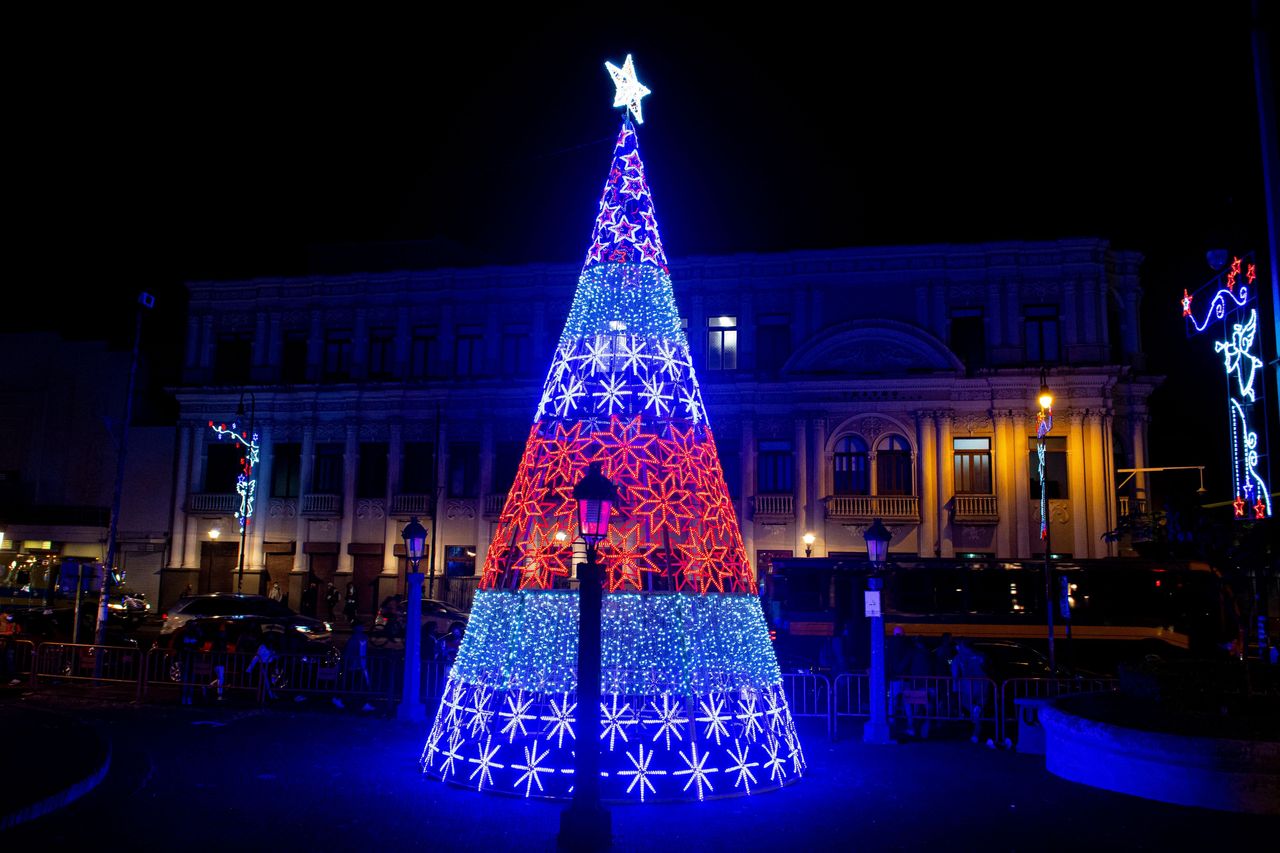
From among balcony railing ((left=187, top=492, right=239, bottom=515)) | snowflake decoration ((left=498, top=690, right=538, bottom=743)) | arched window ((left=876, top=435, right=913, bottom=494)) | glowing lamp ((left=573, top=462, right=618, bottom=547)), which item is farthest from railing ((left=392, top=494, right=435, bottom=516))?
glowing lamp ((left=573, top=462, right=618, bottom=547))

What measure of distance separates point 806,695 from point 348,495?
28137 millimetres

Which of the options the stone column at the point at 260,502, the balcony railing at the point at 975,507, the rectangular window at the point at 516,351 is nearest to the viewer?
the balcony railing at the point at 975,507

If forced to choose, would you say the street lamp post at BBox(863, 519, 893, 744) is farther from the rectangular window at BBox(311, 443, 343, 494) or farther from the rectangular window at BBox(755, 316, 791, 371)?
the rectangular window at BBox(311, 443, 343, 494)

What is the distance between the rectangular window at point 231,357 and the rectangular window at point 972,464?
28990mm

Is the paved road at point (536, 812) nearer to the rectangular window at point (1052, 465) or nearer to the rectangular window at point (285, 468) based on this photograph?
the rectangular window at point (1052, 465)

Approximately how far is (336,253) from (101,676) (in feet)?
90.8

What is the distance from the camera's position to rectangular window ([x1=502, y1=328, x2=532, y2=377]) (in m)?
39.6

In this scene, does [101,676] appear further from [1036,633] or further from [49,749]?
[1036,633]

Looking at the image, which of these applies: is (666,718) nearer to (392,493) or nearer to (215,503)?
(392,493)

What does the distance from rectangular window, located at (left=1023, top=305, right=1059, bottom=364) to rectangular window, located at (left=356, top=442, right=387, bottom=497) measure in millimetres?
25090

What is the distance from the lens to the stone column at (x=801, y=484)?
35.8 metres

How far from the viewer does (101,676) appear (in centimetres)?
1936

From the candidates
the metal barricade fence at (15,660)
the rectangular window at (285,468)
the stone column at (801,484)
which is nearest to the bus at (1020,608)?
the stone column at (801,484)

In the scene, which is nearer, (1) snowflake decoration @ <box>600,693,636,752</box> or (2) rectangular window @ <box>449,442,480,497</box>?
(1) snowflake decoration @ <box>600,693,636,752</box>
